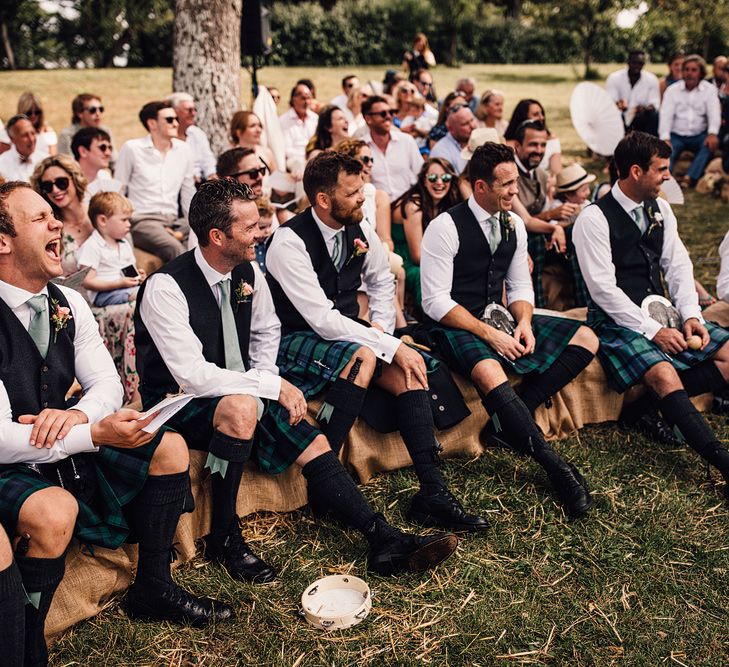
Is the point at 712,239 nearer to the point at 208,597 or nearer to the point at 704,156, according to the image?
the point at 704,156

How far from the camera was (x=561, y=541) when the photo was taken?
3357mm

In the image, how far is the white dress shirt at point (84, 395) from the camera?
2.63 metres

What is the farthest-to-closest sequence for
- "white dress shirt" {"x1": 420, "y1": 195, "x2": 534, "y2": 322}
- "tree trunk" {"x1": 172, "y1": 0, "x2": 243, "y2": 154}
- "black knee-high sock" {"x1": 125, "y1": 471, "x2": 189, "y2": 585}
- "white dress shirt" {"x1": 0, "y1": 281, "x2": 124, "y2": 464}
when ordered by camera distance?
1. "tree trunk" {"x1": 172, "y1": 0, "x2": 243, "y2": 154}
2. "white dress shirt" {"x1": 420, "y1": 195, "x2": 534, "y2": 322}
3. "black knee-high sock" {"x1": 125, "y1": 471, "x2": 189, "y2": 585}
4. "white dress shirt" {"x1": 0, "y1": 281, "x2": 124, "y2": 464}

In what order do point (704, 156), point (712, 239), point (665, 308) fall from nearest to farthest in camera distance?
point (665, 308) < point (712, 239) < point (704, 156)

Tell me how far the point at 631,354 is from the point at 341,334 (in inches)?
60.7

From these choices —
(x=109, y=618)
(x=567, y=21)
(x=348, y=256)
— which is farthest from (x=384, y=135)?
(x=567, y=21)

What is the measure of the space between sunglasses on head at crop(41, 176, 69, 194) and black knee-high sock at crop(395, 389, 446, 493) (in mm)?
2458

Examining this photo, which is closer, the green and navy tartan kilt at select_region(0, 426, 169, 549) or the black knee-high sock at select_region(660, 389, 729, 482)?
the green and navy tartan kilt at select_region(0, 426, 169, 549)

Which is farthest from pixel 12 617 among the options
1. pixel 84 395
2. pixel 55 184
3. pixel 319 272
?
pixel 55 184

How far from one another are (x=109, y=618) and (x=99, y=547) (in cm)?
26

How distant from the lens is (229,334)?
3.43 meters

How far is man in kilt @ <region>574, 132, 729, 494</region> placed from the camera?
13.6 feet

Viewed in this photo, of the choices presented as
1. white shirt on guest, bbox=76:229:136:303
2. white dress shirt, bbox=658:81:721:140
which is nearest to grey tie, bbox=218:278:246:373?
white shirt on guest, bbox=76:229:136:303

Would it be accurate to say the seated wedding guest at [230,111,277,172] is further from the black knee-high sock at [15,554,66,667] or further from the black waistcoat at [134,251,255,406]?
the black knee-high sock at [15,554,66,667]
